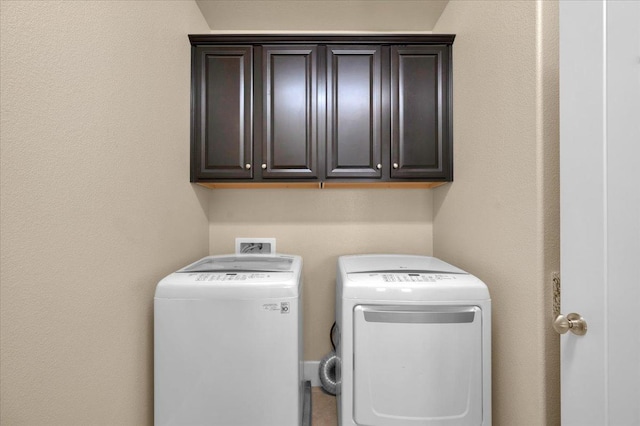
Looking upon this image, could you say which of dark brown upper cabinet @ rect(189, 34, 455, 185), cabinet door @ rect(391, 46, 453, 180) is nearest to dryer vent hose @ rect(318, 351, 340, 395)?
dark brown upper cabinet @ rect(189, 34, 455, 185)

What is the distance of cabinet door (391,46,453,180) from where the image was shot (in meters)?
1.72

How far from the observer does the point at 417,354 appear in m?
1.20

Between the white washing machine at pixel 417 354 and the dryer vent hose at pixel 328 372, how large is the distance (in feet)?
2.20

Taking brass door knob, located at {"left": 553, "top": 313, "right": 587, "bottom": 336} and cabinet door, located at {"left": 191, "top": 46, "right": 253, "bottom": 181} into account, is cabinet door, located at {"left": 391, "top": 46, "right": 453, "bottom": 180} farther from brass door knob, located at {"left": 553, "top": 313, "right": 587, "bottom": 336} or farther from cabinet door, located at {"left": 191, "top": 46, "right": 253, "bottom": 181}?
brass door knob, located at {"left": 553, "top": 313, "right": 587, "bottom": 336}

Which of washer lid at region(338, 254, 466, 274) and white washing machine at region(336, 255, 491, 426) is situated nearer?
white washing machine at region(336, 255, 491, 426)

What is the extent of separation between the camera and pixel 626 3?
69 cm

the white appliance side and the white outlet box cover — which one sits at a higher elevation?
the white outlet box cover

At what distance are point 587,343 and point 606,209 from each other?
36cm

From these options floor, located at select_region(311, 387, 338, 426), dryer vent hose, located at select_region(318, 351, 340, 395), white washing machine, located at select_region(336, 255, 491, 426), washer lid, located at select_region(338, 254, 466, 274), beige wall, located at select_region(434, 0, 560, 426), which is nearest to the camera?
beige wall, located at select_region(434, 0, 560, 426)

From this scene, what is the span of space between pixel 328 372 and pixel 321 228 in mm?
935

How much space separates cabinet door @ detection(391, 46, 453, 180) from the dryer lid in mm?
854

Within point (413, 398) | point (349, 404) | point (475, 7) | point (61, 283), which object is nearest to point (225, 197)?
point (61, 283)

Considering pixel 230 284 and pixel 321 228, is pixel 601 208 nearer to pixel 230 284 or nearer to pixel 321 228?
pixel 230 284

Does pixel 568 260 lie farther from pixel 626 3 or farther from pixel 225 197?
Answer: pixel 225 197
